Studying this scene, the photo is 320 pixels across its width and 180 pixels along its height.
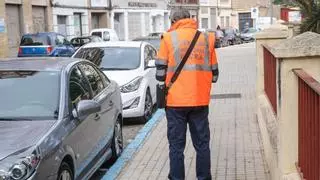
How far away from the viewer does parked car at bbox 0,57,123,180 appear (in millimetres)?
4902

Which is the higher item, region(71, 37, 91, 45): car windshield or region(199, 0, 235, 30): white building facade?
region(199, 0, 235, 30): white building facade

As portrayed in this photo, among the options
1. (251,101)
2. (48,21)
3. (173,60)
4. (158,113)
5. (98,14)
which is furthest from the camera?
(98,14)

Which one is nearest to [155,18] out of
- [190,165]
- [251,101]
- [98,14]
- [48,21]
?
[98,14]

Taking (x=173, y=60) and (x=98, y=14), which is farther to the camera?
(x=98, y=14)

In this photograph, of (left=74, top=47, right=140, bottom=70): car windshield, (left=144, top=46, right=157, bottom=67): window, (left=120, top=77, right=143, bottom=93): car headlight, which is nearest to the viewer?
(left=120, top=77, right=143, bottom=93): car headlight

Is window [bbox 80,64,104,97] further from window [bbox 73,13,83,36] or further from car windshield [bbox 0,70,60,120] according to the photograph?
window [bbox 73,13,83,36]

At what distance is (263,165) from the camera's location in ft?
22.8

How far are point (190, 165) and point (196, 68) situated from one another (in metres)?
1.79

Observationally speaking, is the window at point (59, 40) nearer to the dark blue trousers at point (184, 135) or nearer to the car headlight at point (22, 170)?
the dark blue trousers at point (184, 135)

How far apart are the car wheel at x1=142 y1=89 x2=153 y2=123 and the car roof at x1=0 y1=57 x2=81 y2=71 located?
413 cm

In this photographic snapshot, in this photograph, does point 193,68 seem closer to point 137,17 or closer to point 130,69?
point 130,69

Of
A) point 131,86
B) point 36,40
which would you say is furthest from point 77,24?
point 131,86

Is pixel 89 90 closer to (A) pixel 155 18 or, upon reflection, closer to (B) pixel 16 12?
(B) pixel 16 12

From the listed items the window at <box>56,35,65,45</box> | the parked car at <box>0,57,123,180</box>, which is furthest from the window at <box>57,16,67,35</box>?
the parked car at <box>0,57,123,180</box>
